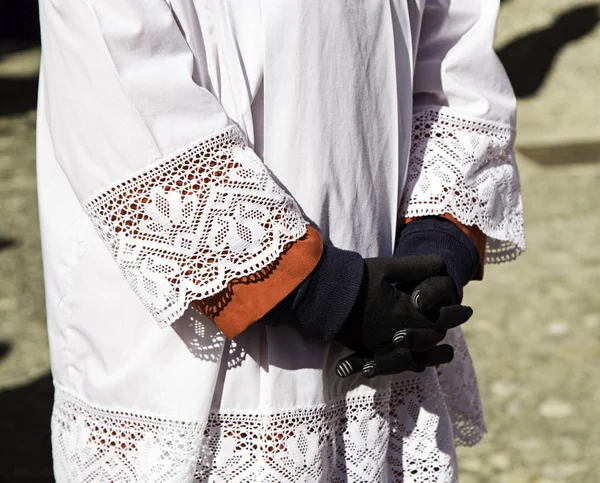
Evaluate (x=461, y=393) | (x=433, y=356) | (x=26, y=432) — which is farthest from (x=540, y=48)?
(x=433, y=356)

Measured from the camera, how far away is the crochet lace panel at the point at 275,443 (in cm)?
129

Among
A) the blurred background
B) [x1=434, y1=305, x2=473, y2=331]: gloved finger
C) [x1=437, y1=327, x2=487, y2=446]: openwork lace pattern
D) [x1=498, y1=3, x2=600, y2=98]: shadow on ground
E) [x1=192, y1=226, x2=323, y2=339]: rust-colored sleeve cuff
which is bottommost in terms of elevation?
[x1=498, y1=3, x2=600, y2=98]: shadow on ground

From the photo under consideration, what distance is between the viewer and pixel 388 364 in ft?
4.17

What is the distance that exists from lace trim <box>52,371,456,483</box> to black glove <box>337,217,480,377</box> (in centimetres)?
12

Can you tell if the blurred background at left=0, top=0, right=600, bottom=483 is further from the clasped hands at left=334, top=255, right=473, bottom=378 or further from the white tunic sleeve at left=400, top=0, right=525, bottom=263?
the clasped hands at left=334, top=255, right=473, bottom=378

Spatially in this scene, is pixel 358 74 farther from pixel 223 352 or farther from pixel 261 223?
pixel 223 352

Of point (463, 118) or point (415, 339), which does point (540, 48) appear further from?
point (415, 339)

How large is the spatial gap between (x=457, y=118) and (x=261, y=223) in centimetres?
50

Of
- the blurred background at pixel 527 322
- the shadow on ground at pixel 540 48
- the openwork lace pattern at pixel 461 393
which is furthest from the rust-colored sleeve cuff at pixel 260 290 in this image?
the shadow on ground at pixel 540 48

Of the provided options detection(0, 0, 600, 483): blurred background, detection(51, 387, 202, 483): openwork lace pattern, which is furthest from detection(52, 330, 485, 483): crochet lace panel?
detection(0, 0, 600, 483): blurred background

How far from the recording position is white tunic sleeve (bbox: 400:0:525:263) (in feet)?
4.87

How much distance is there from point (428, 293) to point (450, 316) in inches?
2.4

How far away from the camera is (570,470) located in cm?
337

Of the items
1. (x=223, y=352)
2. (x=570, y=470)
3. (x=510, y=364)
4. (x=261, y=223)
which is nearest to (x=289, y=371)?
(x=223, y=352)
